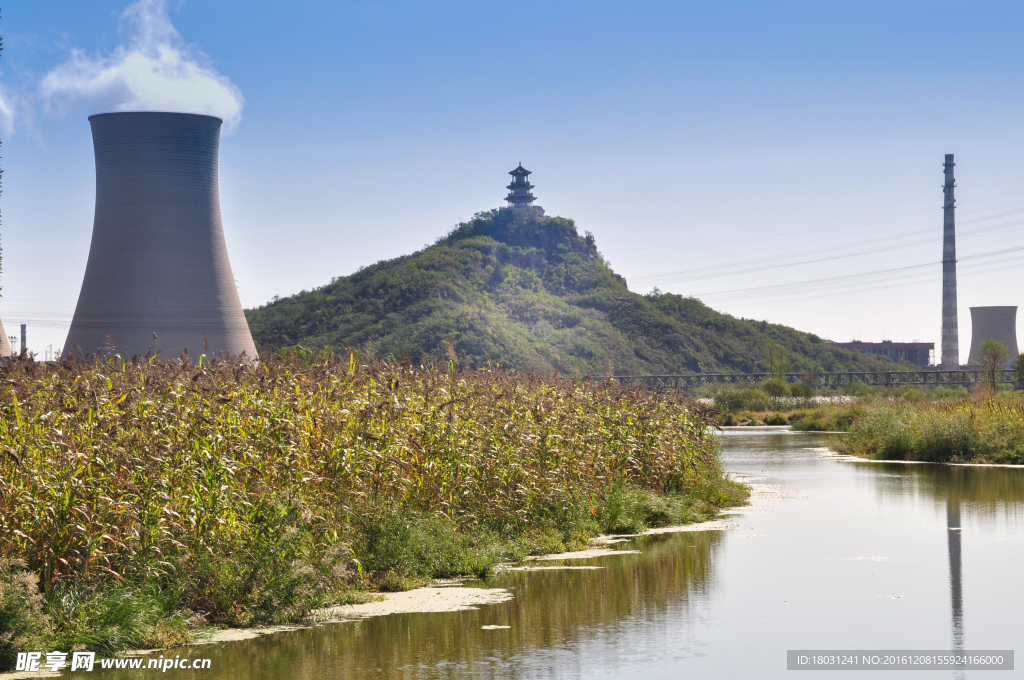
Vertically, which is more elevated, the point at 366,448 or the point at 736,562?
the point at 366,448

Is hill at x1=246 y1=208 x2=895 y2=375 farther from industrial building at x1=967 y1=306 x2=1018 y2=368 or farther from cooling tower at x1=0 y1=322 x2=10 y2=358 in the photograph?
cooling tower at x1=0 y1=322 x2=10 y2=358

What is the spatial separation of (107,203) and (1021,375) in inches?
1896

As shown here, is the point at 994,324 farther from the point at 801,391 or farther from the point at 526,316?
Answer: the point at 526,316

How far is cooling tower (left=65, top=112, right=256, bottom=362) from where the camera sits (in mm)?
23781

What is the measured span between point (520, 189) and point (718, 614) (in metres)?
113

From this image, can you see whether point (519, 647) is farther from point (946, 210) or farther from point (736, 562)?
point (946, 210)

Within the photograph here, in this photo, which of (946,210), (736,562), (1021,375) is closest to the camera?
(736,562)

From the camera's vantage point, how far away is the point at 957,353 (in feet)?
259

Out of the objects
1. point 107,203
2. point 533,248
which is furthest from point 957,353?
point 107,203

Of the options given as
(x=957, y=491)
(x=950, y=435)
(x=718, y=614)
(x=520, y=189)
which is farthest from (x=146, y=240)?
(x=520, y=189)

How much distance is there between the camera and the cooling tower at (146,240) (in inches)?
936

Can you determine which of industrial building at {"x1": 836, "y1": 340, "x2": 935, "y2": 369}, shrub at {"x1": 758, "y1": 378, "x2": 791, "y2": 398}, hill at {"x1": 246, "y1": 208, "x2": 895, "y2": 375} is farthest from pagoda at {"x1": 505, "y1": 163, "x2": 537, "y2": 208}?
shrub at {"x1": 758, "y1": 378, "x2": 791, "y2": 398}

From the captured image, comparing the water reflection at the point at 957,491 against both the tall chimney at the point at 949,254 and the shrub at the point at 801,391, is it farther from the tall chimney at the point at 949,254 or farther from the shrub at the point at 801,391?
the tall chimney at the point at 949,254

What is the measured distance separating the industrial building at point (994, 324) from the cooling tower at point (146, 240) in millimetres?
58976
